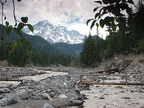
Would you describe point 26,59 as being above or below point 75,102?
above

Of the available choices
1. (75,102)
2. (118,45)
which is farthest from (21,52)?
(75,102)

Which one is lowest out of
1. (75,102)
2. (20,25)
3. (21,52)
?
(75,102)

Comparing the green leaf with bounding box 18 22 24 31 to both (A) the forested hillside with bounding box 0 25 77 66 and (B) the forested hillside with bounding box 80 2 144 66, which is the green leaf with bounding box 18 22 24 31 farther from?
(B) the forested hillside with bounding box 80 2 144 66

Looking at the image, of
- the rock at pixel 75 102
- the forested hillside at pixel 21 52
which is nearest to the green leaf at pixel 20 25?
the forested hillside at pixel 21 52

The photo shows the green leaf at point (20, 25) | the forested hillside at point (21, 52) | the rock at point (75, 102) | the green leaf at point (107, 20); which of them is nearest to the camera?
the green leaf at point (20, 25)

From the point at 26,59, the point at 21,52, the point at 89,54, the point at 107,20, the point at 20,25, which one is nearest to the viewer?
the point at 20,25

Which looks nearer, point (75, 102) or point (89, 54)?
point (75, 102)

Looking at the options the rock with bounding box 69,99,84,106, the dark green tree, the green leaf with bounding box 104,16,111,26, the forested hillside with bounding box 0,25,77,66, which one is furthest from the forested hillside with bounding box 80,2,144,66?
the green leaf with bounding box 104,16,111,26

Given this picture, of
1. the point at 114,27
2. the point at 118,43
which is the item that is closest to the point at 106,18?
the point at 114,27

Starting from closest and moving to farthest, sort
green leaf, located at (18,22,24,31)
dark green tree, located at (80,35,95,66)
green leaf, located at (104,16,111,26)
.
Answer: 1. green leaf, located at (18,22,24,31)
2. green leaf, located at (104,16,111,26)
3. dark green tree, located at (80,35,95,66)

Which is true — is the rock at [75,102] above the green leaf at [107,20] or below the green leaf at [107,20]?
below

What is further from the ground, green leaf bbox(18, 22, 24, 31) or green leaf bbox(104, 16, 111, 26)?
green leaf bbox(104, 16, 111, 26)

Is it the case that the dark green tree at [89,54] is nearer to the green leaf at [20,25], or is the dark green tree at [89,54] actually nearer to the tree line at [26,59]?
the tree line at [26,59]

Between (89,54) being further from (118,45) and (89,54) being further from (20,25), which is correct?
(20,25)
